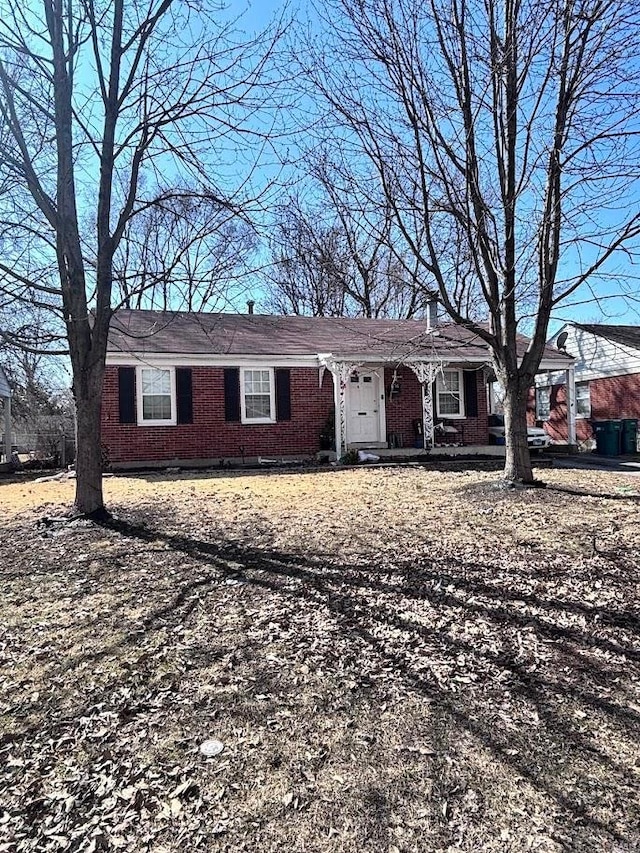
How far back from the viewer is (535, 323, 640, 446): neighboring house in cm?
1944

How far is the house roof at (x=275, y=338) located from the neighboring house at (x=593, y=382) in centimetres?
415

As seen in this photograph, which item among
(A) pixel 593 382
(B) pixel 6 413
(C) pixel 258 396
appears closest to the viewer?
(C) pixel 258 396

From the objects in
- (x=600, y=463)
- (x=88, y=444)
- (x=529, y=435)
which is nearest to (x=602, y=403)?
(x=529, y=435)

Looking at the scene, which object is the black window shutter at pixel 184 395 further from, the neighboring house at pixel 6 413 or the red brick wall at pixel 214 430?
the neighboring house at pixel 6 413

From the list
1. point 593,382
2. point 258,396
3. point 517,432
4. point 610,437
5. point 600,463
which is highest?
point 593,382

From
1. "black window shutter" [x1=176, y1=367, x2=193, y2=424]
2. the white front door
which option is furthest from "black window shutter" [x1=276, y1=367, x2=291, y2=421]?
"black window shutter" [x1=176, y1=367, x2=193, y2=424]

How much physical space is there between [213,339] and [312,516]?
9.37 meters

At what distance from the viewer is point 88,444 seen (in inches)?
277

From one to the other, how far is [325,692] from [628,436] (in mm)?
16578

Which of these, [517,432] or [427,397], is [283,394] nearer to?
[427,397]

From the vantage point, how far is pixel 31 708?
9.21 ft

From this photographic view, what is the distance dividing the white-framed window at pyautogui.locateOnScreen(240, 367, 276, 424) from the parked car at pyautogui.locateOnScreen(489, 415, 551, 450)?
6928mm

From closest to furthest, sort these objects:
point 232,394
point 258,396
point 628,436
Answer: point 232,394
point 258,396
point 628,436

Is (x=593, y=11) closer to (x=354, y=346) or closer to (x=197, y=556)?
(x=197, y=556)
